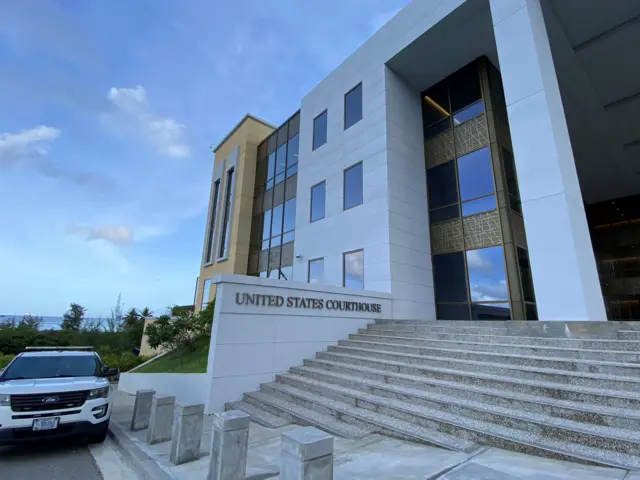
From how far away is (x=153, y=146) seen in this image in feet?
72.9

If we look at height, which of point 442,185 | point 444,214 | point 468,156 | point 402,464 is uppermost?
point 468,156

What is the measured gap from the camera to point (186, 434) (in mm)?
4516

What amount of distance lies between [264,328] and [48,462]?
4703 mm

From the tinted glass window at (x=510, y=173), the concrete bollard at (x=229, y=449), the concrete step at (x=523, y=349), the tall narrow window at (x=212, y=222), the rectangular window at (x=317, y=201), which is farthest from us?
the tall narrow window at (x=212, y=222)

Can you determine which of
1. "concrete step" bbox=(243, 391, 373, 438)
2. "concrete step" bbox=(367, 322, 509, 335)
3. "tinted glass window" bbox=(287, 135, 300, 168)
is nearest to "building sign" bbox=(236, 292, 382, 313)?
"concrete step" bbox=(367, 322, 509, 335)

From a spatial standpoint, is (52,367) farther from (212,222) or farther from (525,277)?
(212,222)

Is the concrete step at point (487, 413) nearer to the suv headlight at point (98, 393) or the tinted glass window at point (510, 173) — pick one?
the suv headlight at point (98, 393)

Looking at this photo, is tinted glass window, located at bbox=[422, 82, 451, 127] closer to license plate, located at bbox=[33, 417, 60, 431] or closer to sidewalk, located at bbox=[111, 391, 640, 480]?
sidewalk, located at bbox=[111, 391, 640, 480]

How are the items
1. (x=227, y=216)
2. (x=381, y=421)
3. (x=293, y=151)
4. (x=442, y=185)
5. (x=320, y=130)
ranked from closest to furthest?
(x=381, y=421), (x=442, y=185), (x=320, y=130), (x=293, y=151), (x=227, y=216)

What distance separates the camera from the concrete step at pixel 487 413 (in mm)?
3521

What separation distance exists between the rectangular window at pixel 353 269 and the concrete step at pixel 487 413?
6648mm

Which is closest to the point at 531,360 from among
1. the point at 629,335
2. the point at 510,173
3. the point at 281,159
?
the point at 629,335

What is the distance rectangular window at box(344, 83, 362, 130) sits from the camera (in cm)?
1539

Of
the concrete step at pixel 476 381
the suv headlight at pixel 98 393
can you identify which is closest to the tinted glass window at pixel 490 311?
the concrete step at pixel 476 381
